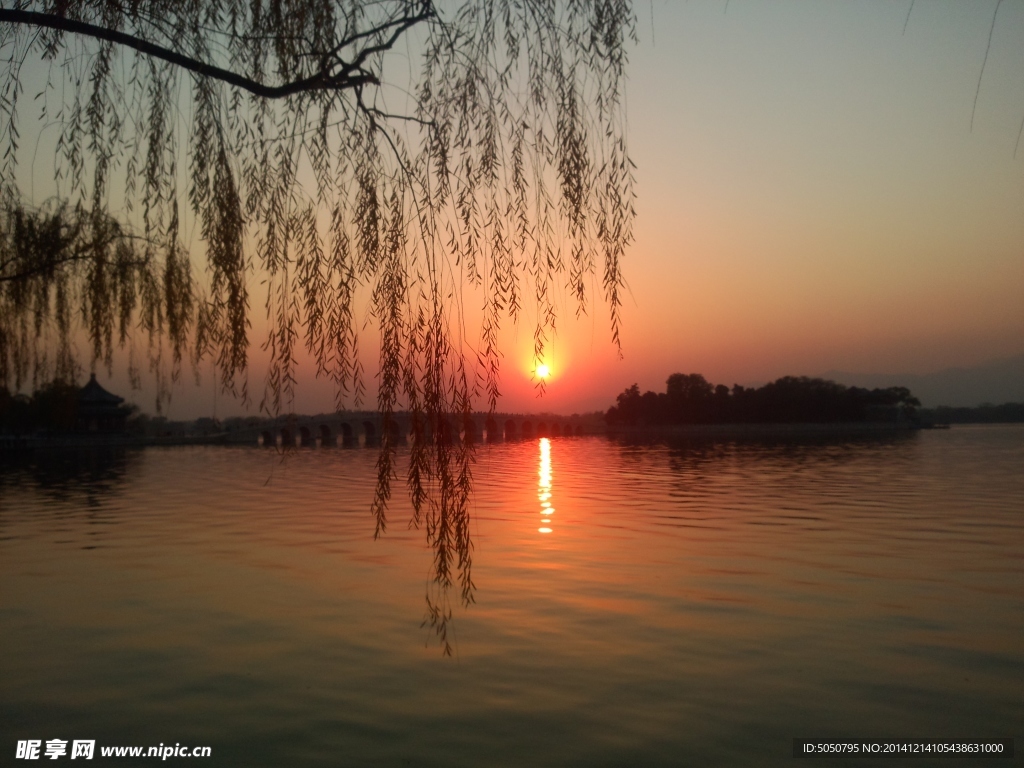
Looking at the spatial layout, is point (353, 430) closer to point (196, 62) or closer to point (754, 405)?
point (754, 405)

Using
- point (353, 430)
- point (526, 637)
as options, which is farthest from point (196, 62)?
point (353, 430)

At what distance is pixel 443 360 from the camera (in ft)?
13.0

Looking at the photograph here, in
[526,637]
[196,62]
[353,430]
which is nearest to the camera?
[196,62]

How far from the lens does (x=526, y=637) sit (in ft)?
28.0

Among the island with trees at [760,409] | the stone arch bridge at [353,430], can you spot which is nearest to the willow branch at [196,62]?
the stone arch bridge at [353,430]

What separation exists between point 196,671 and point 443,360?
507cm

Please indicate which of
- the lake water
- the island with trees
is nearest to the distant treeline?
the island with trees

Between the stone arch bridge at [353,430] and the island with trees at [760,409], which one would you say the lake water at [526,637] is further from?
the island with trees at [760,409]

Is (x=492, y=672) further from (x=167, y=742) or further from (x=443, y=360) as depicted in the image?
(x=443, y=360)

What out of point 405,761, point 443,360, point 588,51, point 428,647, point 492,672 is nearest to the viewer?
point 443,360

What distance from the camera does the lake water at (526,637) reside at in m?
6.15

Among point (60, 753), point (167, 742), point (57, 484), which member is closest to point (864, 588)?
point (167, 742)

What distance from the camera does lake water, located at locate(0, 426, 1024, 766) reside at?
6.15 m

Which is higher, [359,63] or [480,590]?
[359,63]
